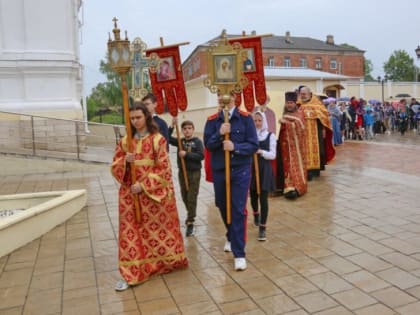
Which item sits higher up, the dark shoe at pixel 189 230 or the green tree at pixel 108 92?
the green tree at pixel 108 92

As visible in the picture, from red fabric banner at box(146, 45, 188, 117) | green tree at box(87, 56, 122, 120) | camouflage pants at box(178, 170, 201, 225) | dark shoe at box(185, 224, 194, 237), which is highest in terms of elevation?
green tree at box(87, 56, 122, 120)

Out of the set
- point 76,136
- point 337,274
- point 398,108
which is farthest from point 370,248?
point 398,108

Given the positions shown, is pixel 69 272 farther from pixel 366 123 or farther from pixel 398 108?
pixel 398 108

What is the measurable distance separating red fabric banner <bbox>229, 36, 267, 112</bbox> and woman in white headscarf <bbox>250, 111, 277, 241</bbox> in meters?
1.06

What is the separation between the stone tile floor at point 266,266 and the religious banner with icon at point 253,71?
1.66 m

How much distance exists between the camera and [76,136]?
11.2m

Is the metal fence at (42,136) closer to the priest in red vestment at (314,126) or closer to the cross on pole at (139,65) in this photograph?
the priest in red vestment at (314,126)

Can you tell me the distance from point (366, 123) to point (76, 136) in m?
11.6

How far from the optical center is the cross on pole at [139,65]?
5344mm

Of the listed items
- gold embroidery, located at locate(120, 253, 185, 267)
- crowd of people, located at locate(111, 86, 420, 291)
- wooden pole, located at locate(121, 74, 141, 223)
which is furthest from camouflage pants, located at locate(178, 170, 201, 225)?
wooden pole, located at locate(121, 74, 141, 223)

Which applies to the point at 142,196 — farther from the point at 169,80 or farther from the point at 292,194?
the point at 292,194

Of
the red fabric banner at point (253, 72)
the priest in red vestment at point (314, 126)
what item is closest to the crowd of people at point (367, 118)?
the priest in red vestment at point (314, 126)

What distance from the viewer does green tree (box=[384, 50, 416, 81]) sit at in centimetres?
7329

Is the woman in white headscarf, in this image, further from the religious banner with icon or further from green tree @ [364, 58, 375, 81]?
green tree @ [364, 58, 375, 81]
